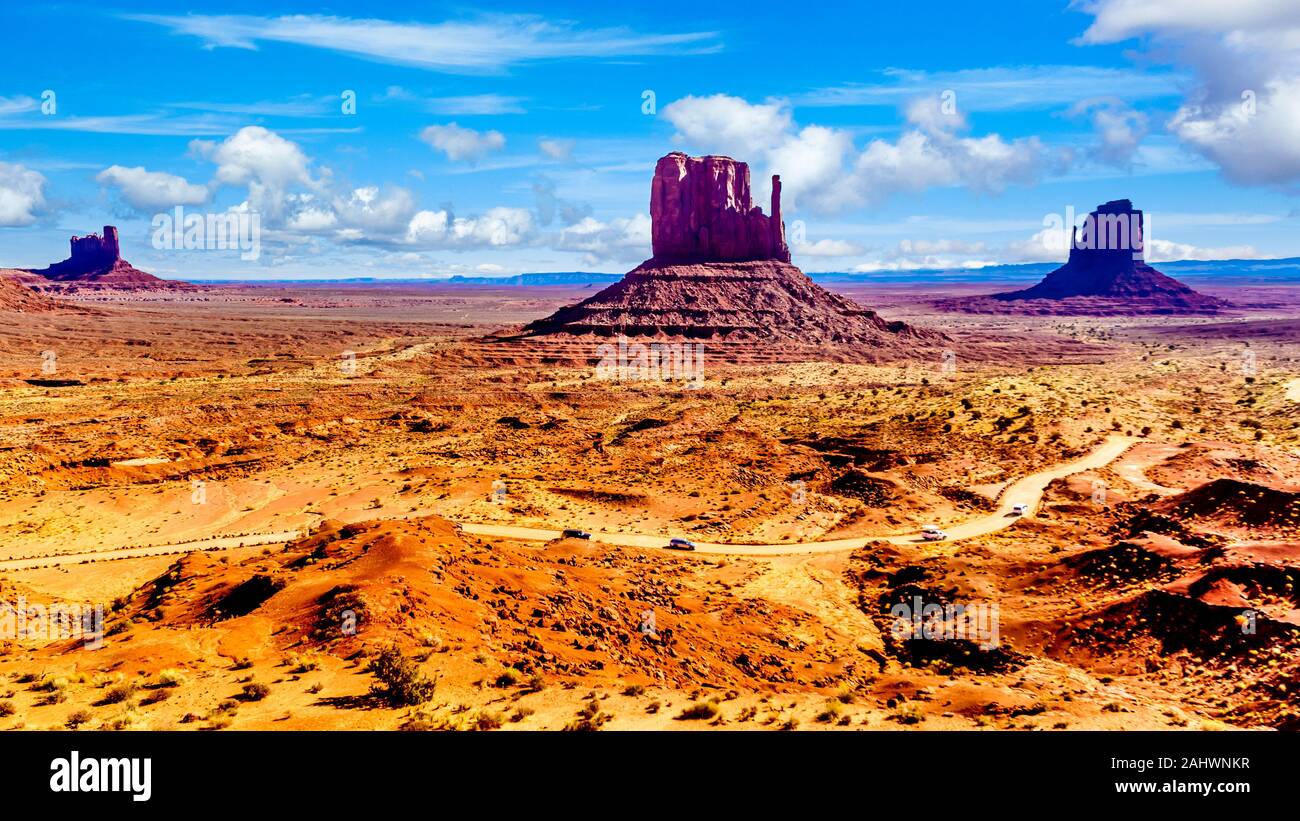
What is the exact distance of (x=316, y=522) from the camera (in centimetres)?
3791

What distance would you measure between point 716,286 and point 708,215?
1519 centimetres

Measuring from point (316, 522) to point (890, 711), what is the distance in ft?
99.1

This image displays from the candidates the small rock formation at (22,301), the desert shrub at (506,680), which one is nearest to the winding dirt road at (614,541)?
the desert shrub at (506,680)

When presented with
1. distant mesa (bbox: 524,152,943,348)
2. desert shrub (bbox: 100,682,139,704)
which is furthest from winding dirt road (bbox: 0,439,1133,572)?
distant mesa (bbox: 524,152,943,348)

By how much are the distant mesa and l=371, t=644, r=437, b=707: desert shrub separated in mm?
99733

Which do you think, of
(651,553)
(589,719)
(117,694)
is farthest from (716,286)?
(117,694)

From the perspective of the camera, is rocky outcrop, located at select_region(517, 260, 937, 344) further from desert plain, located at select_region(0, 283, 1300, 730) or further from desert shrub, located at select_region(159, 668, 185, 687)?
desert shrub, located at select_region(159, 668, 185, 687)

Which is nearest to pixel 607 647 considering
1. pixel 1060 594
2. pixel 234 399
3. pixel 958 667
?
pixel 958 667

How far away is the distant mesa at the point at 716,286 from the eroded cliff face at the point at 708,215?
0.17m

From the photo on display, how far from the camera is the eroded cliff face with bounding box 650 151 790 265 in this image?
131 meters
